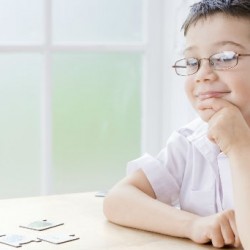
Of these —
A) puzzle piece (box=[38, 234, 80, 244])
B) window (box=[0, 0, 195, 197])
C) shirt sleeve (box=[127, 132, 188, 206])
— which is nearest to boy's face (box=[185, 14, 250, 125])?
shirt sleeve (box=[127, 132, 188, 206])

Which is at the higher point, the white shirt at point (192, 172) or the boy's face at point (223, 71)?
the boy's face at point (223, 71)

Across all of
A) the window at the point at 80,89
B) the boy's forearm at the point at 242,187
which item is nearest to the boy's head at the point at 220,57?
the boy's forearm at the point at 242,187

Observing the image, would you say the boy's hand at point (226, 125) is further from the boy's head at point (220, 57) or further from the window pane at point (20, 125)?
the window pane at point (20, 125)

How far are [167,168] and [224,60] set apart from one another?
15.4 inches

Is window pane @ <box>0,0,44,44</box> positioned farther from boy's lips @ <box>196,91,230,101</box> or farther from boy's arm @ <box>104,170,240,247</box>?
boy's lips @ <box>196,91,230,101</box>

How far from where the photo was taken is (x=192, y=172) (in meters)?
1.76

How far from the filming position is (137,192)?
168 cm

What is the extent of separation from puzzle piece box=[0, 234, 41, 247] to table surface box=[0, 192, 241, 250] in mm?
11

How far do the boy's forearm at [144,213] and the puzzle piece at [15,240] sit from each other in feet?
0.78

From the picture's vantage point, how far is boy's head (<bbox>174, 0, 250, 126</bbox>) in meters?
1.50

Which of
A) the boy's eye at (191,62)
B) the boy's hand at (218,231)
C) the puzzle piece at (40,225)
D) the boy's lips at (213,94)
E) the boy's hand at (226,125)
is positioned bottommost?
the puzzle piece at (40,225)

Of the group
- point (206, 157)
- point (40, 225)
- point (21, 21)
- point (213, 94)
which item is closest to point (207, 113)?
point (213, 94)

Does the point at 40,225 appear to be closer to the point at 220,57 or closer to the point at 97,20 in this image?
the point at 220,57

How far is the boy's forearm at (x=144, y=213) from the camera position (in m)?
1.51
